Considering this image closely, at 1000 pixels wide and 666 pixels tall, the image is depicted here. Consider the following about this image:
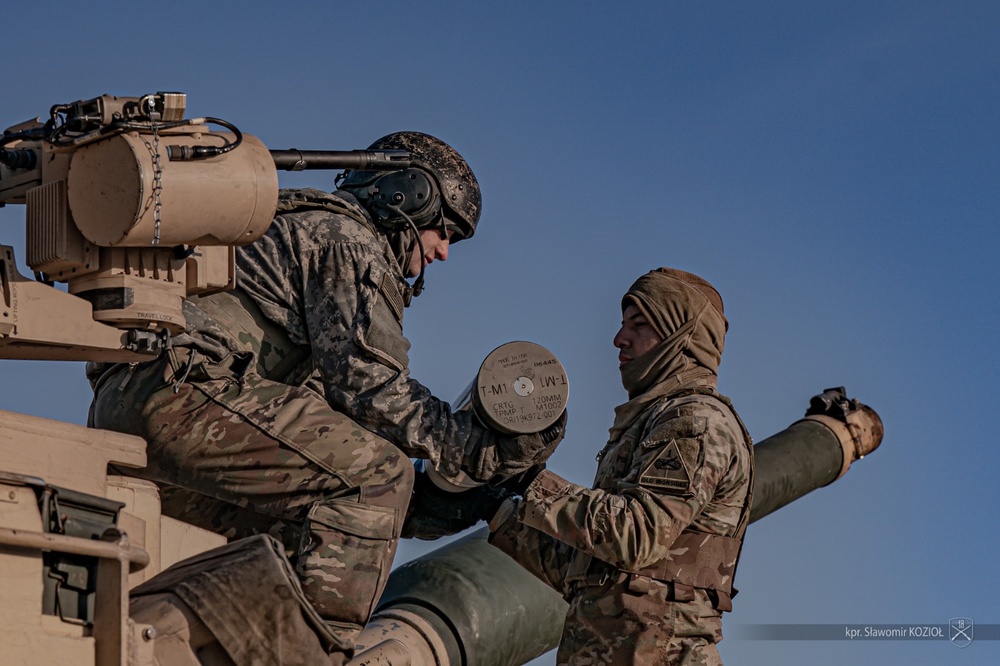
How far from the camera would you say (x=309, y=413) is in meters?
7.42

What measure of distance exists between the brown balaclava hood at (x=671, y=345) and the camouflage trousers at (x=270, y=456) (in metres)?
1.25

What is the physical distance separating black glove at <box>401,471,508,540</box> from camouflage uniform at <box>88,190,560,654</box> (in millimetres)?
241

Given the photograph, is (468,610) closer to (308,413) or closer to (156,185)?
(308,413)

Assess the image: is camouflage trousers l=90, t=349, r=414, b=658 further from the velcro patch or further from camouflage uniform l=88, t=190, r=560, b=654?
the velcro patch

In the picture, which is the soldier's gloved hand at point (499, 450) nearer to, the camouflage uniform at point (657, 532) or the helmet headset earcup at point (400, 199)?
the camouflage uniform at point (657, 532)

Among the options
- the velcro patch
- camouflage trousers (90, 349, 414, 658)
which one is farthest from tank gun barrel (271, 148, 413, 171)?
the velcro patch

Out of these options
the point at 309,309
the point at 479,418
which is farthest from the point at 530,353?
the point at 309,309

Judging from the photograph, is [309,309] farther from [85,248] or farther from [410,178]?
[85,248]

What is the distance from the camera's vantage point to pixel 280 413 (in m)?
7.38

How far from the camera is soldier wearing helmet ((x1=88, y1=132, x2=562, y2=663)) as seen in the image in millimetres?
7258

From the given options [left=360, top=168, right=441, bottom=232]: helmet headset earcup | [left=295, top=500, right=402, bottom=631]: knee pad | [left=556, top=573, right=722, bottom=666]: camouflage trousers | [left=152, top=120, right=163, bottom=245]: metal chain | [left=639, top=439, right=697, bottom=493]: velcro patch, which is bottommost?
[left=556, top=573, right=722, bottom=666]: camouflage trousers

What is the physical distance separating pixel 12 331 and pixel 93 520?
98cm

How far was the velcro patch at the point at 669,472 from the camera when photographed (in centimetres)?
734

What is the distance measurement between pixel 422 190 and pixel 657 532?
2138mm
